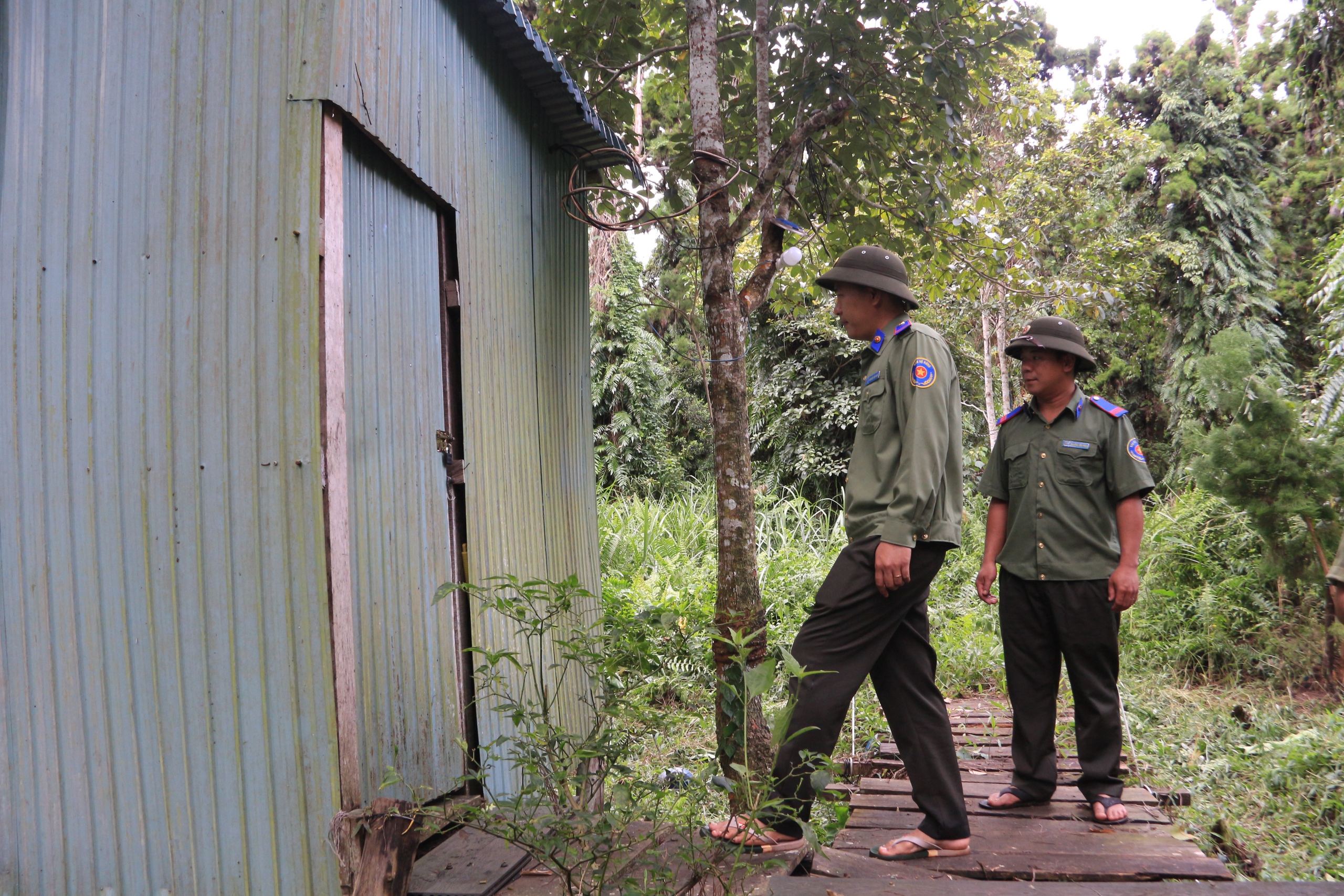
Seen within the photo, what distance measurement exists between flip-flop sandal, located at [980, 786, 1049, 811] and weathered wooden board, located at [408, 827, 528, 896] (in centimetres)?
178

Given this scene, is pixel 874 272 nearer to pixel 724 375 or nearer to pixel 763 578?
pixel 724 375

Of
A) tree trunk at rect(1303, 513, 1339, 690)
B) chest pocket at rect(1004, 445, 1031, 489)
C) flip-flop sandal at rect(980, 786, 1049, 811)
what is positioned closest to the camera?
flip-flop sandal at rect(980, 786, 1049, 811)

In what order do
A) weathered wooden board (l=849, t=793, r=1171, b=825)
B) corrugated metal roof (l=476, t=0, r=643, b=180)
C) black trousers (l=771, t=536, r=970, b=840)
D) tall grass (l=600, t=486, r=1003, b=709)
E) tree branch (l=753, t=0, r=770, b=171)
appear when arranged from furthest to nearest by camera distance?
1. tall grass (l=600, t=486, r=1003, b=709)
2. tree branch (l=753, t=0, r=770, b=171)
3. corrugated metal roof (l=476, t=0, r=643, b=180)
4. weathered wooden board (l=849, t=793, r=1171, b=825)
5. black trousers (l=771, t=536, r=970, b=840)

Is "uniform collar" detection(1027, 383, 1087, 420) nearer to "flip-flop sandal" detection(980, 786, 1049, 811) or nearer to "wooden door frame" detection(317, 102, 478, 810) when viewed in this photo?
"flip-flop sandal" detection(980, 786, 1049, 811)

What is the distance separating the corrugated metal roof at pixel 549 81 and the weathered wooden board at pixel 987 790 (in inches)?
137

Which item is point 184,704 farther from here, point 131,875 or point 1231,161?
point 1231,161

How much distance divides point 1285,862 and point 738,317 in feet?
10.5

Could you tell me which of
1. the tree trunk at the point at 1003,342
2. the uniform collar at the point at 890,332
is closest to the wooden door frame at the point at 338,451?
the uniform collar at the point at 890,332

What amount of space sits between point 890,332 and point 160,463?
7.69 ft

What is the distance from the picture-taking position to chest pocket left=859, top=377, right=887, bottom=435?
286 centimetres

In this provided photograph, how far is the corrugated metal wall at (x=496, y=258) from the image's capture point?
286 centimetres

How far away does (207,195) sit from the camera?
2523 millimetres

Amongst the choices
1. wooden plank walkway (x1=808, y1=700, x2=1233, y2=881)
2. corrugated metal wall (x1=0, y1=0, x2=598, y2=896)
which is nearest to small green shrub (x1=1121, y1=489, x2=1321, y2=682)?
wooden plank walkway (x1=808, y1=700, x2=1233, y2=881)

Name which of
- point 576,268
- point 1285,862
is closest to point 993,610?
point 1285,862
